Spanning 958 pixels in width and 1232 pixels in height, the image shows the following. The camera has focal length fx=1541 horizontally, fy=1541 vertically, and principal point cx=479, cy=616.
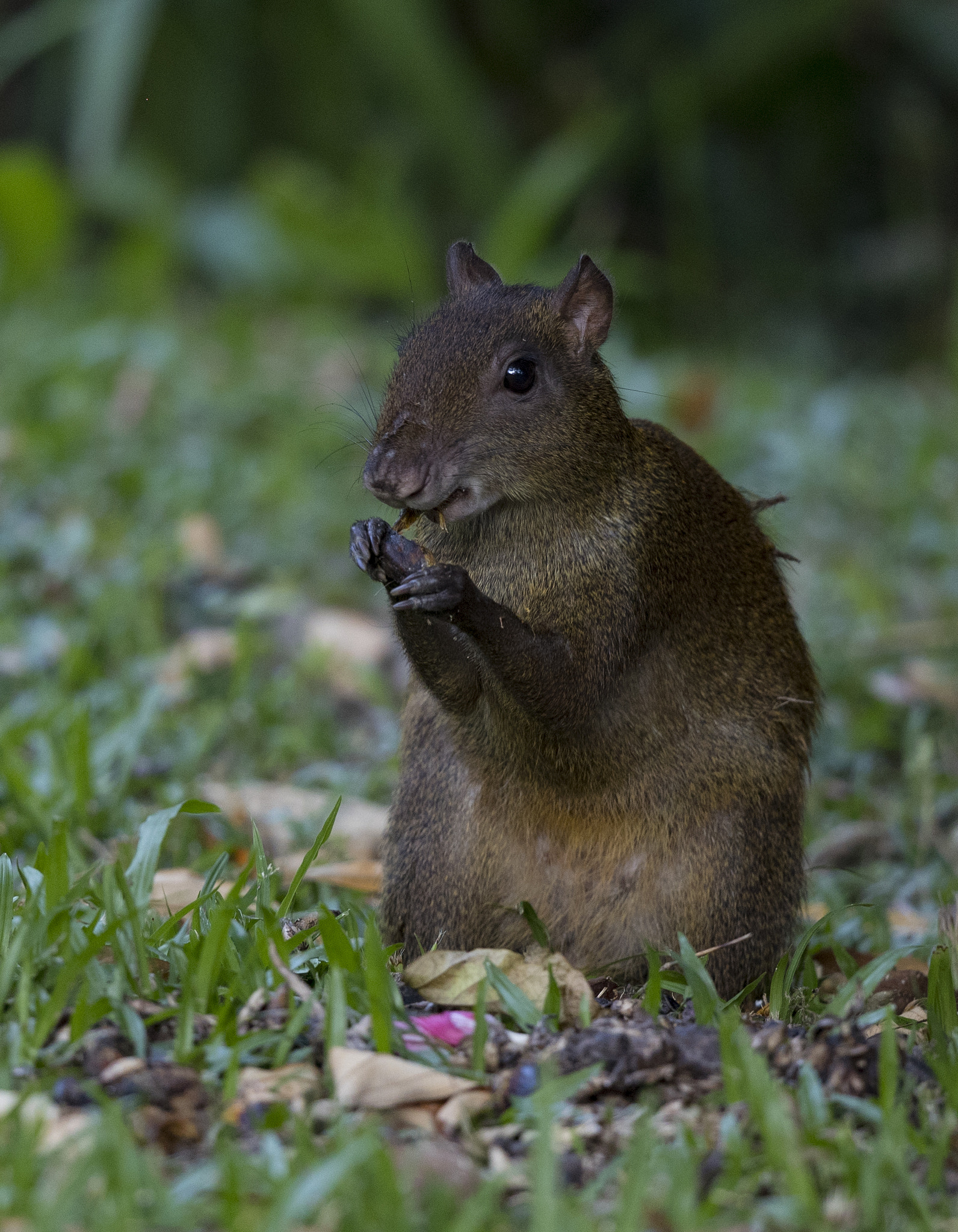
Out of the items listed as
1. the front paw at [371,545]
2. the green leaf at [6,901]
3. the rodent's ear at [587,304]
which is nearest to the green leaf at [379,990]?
the green leaf at [6,901]

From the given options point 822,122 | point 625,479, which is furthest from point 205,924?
point 822,122

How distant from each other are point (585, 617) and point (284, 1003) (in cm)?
89

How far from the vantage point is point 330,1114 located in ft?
6.70

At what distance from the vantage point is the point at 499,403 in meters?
2.82

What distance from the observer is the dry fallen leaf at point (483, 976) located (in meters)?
2.52

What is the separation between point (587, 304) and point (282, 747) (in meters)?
Result: 1.70

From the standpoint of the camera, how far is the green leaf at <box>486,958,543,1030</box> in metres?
2.40

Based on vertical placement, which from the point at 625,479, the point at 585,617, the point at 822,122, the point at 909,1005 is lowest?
the point at 909,1005

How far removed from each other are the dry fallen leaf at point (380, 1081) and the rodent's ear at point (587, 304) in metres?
1.43

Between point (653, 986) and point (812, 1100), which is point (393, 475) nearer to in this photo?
point (653, 986)

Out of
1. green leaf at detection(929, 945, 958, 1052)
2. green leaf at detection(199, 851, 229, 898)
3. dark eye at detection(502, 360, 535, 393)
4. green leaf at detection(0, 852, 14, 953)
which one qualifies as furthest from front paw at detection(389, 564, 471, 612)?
green leaf at detection(929, 945, 958, 1052)

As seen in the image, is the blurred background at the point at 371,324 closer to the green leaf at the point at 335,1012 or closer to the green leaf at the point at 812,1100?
the green leaf at the point at 335,1012

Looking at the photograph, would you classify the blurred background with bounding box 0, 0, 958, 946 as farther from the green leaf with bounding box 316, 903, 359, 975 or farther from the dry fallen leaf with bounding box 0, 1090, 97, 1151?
the dry fallen leaf with bounding box 0, 1090, 97, 1151

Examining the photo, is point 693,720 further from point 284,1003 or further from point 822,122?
point 822,122
